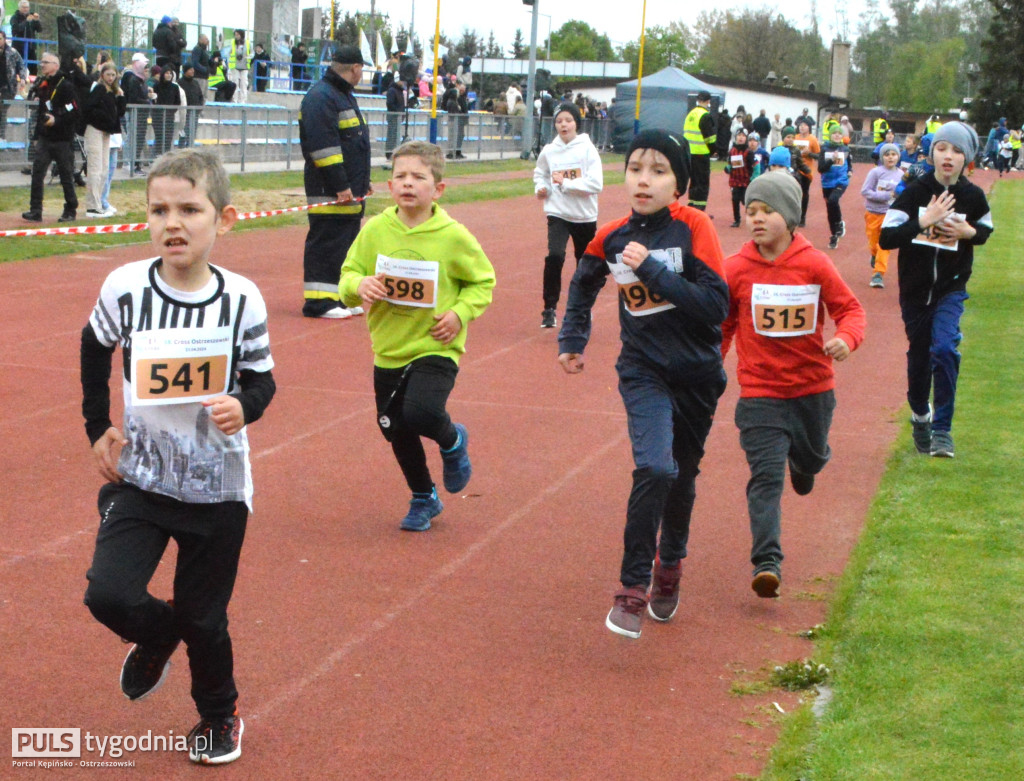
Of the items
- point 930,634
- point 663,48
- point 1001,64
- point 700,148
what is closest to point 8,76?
point 700,148

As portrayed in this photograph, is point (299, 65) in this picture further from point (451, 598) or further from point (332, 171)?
point (451, 598)

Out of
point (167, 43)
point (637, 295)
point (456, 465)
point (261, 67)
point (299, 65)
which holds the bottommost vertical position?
point (456, 465)

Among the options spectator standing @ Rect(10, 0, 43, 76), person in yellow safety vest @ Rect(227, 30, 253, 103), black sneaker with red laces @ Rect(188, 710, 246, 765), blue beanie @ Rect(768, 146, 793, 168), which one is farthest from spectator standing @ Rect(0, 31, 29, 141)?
black sneaker with red laces @ Rect(188, 710, 246, 765)

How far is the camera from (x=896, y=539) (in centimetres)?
643

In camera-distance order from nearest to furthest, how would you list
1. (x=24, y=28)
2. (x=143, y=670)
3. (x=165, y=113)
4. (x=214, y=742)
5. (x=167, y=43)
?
(x=214, y=742) → (x=143, y=670) → (x=165, y=113) → (x=24, y=28) → (x=167, y=43)

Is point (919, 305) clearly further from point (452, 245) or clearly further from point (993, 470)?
point (452, 245)

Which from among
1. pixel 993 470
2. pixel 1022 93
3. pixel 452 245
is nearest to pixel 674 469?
pixel 452 245

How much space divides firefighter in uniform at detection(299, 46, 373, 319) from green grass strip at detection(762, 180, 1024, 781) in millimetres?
5621

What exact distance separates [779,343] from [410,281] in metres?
1.70

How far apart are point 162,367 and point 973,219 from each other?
565 cm

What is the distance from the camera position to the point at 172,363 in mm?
3717

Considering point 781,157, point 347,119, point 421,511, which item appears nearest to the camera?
point 421,511

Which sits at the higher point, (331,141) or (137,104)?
(137,104)

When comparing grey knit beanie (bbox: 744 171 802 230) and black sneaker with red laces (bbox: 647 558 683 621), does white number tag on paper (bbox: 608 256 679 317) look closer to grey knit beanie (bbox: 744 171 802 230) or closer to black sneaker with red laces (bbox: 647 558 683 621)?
grey knit beanie (bbox: 744 171 802 230)
